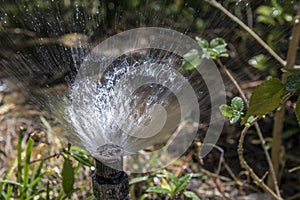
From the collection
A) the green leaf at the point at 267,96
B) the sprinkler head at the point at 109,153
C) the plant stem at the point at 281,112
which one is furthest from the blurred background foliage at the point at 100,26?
the green leaf at the point at 267,96

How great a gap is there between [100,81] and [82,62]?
98 millimetres

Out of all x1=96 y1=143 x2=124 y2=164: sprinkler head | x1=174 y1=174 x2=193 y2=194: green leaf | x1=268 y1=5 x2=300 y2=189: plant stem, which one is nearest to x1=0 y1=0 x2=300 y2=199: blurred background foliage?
x1=268 y1=5 x2=300 y2=189: plant stem

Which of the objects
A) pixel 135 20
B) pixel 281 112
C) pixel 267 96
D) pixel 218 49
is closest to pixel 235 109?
pixel 267 96

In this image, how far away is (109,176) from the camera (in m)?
1.10

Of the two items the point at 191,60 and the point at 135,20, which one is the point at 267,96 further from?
the point at 135,20

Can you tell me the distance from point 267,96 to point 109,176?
365mm

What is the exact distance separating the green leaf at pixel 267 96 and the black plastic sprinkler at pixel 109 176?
0.30 metres

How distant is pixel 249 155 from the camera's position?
2096 mm

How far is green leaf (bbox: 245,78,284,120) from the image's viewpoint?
91cm

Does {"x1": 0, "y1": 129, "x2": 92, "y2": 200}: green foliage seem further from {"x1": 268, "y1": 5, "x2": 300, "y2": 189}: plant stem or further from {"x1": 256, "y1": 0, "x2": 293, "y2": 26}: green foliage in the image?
{"x1": 256, "y1": 0, "x2": 293, "y2": 26}: green foliage

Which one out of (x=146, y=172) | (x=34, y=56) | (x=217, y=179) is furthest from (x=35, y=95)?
(x=217, y=179)

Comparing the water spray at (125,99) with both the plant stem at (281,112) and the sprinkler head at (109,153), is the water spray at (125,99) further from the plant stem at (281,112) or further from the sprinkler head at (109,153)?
the plant stem at (281,112)

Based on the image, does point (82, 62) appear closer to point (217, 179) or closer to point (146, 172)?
point (146, 172)

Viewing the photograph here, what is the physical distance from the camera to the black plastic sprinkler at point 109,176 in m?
1.07
